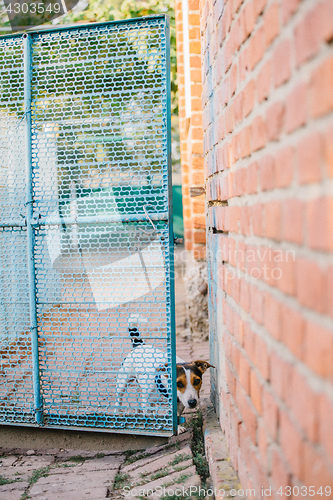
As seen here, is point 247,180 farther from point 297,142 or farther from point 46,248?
point 46,248

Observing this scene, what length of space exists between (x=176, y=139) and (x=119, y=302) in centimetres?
849

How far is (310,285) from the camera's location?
79 centimetres

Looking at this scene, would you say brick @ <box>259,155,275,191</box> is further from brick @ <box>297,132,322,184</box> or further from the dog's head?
the dog's head

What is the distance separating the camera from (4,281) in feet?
9.55

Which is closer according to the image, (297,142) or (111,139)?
(297,142)

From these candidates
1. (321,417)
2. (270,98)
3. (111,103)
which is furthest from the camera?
(111,103)

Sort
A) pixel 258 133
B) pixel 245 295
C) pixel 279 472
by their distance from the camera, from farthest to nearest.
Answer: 1. pixel 245 295
2. pixel 258 133
3. pixel 279 472

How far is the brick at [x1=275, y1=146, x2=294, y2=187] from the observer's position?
2.93 feet

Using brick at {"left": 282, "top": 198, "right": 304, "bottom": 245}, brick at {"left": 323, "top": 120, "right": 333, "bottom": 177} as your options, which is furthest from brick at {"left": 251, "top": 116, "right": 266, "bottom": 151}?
brick at {"left": 323, "top": 120, "right": 333, "bottom": 177}

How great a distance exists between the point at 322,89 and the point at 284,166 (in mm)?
230

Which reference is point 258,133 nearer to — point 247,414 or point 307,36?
point 307,36

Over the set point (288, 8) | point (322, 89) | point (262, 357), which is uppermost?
point (288, 8)

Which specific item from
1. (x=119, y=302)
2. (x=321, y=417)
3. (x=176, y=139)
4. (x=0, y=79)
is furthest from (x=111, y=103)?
(x=176, y=139)

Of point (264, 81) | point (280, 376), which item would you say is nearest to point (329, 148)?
point (264, 81)
